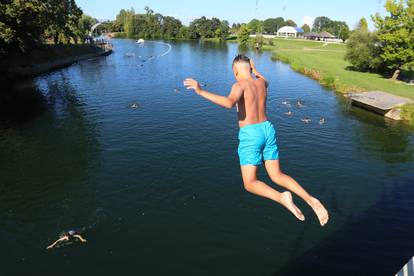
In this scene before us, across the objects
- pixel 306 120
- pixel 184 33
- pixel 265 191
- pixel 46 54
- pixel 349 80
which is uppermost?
pixel 184 33

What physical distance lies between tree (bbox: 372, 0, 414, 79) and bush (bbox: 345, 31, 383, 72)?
4.52 m

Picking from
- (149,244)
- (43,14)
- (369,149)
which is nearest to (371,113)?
(369,149)

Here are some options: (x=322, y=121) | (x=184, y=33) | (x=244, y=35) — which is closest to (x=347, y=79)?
(x=322, y=121)

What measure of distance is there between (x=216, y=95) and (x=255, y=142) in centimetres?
161

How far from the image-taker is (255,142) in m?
7.21

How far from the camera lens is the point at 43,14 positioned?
49.0m

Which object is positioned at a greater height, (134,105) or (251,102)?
(251,102)

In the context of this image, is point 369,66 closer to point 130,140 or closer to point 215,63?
point 215,63

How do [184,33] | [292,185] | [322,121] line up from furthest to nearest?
1. [184,33]
2. [322,121]
3. [292,185]

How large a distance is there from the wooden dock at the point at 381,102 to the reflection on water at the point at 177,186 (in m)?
1.26

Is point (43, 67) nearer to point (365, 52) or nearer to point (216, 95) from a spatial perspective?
point (365, 52)

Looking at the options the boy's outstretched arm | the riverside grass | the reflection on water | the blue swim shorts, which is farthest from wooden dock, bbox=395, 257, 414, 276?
the riverside grass

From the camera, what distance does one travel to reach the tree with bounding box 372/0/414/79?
1957 inches

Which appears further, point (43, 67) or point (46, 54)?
point (46, 54)
